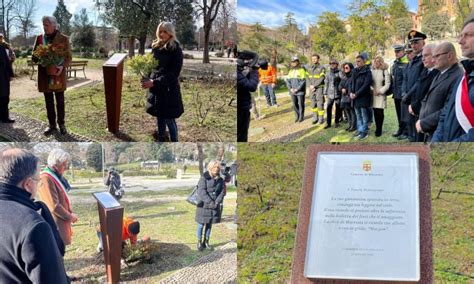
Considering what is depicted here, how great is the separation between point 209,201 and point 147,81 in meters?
1.23

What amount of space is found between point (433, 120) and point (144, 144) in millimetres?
2531

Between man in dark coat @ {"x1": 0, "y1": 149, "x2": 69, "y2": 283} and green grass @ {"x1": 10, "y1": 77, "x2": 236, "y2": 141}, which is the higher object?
green grass @ {"x1": 10, "y1": 77, "x2": 236, "y2": 141}

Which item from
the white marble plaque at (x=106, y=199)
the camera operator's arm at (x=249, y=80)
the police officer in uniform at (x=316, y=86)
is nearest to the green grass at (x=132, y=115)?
the camera operator's arm at (x=249, y=80)

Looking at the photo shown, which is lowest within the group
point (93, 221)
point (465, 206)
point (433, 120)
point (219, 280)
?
point (219, 280)

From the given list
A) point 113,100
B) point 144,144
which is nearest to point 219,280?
point 144,144

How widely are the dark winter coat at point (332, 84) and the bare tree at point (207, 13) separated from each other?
3.61ft

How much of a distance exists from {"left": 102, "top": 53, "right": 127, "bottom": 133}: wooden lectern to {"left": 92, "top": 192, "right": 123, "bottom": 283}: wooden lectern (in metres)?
0.69

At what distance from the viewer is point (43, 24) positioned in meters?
4.90

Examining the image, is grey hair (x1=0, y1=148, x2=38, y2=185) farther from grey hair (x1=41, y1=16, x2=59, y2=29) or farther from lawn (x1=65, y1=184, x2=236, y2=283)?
grey hair (x1=41, y1=16, x2=59, y2=29)

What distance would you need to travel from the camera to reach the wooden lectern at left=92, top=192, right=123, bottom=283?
4.83 metres

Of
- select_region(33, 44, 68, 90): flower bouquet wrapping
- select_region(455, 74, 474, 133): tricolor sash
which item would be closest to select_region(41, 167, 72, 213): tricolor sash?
select_region(33, 44, 68, 90): flower bouquet wrapping

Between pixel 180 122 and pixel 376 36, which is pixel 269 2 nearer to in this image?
pixel 376 36

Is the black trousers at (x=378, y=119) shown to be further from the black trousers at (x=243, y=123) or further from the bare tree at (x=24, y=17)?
the bare tree at (x=24, y=17)

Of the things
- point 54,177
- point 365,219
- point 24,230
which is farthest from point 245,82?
point 24,230
